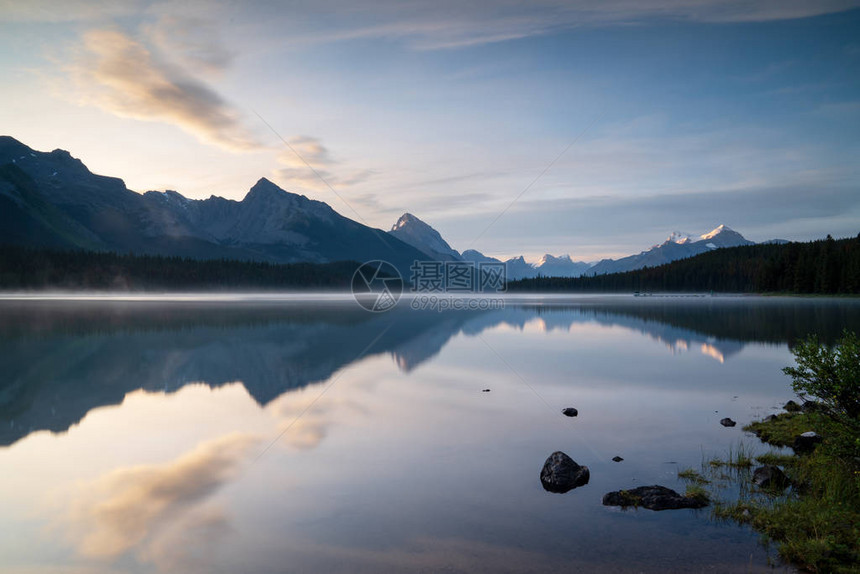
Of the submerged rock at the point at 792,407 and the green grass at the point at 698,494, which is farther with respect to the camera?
the submerged rock at the point at 792,407

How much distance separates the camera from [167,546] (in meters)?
9.48

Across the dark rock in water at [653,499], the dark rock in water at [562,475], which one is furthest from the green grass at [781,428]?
the dark rock in water at [562,475]

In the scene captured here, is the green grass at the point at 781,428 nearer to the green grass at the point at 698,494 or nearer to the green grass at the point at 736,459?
the green grass at the point at 736,459

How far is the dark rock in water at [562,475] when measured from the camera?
1191 centimetres

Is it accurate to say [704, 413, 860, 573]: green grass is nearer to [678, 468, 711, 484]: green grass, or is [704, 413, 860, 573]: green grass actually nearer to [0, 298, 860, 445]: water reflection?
[678, 468, 711, 484]: green grass

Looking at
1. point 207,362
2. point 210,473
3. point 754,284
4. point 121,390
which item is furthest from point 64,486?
point 754,284

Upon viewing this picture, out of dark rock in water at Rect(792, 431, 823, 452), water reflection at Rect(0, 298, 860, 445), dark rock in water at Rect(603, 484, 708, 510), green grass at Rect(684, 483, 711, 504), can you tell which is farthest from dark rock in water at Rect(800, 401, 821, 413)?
water reflection at Rect(0, 298, 860, 445)

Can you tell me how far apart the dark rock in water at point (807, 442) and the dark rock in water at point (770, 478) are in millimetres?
2962

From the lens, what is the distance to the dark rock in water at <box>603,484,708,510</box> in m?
10.8

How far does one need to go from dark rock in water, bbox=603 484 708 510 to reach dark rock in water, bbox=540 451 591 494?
1.00 meters

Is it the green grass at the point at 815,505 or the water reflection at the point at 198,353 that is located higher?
the green grass at the point at 815,505

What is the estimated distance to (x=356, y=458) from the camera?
569 inches

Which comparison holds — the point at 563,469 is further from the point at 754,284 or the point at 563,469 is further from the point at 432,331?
the point at 754,284

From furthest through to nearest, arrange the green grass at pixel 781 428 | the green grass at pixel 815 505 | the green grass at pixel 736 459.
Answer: the green grass at pixel 781 428 → the green grass at pixel 736 459 → the green grass at pixel 815 505
